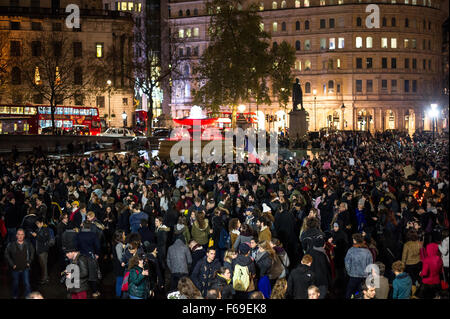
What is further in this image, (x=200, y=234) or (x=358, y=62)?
(x=358, y=62)

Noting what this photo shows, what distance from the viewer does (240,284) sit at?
27.1 ft

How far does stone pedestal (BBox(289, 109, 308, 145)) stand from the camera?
121ft

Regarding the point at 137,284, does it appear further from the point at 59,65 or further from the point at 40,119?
the point at 59,65

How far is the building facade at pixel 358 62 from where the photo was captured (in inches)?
3287

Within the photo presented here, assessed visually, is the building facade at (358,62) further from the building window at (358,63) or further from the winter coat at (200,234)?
the winter coat at (200,234)

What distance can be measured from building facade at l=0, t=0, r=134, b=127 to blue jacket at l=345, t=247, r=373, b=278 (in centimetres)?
5968

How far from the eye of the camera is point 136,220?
11.3m

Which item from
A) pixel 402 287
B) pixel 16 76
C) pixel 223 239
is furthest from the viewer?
pixel 16 76

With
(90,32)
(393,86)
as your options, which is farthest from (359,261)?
(393,86)

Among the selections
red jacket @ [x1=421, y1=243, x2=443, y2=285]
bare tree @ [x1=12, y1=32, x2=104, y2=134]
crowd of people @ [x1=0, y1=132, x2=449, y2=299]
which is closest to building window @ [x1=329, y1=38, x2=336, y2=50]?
bare tree @ [x1=12, y1=32, x2=104, y2=134]

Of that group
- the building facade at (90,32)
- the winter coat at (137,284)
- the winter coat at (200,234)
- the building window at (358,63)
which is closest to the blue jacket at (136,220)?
the winter coat at (200,234)

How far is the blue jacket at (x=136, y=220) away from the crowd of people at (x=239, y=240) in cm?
3

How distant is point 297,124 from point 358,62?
50771 millimetres

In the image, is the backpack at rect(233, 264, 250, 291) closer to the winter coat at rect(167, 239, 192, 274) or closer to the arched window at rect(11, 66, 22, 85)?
the winter coat at rect(167, 239, 192, 274)
